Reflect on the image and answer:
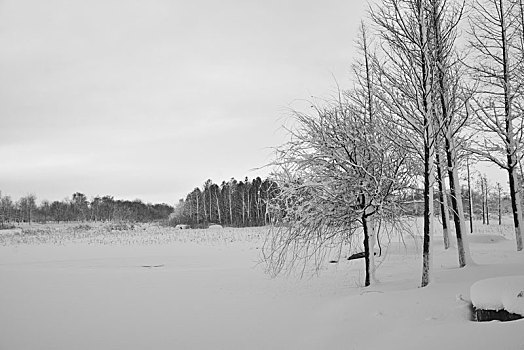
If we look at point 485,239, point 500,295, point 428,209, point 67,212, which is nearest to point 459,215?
point 428,209

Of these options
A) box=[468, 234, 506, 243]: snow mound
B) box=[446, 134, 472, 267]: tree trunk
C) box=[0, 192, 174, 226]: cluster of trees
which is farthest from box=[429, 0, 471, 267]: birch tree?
box=[0, 192, 174, 226]: cluster of trees

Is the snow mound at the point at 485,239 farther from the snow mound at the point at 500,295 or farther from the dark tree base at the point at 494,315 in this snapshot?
the dark tree base at the point at 494,315

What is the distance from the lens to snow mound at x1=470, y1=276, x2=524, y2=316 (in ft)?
17.1

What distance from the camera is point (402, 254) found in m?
16.5

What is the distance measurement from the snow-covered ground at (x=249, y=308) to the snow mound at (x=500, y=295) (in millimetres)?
368

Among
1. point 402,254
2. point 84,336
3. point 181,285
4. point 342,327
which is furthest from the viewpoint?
point 402,254

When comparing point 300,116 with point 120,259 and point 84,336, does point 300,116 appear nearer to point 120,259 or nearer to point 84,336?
point 84,336

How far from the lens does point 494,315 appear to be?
215 inches

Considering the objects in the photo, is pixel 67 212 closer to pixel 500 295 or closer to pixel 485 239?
pixel 485 239

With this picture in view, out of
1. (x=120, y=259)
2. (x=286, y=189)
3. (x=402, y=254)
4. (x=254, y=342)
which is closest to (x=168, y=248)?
(x=120, y=259)

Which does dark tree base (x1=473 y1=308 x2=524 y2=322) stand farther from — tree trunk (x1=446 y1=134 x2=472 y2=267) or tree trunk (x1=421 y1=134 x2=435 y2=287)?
tree trunk (x1=446 y1=134 x2=472 y2=267)

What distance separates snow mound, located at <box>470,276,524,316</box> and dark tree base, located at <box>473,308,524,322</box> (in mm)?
40

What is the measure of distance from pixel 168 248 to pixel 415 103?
64.5ft

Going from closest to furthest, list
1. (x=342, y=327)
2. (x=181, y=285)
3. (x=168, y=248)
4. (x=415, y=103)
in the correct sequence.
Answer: (x=342, y=327)
(x=415, y=103)
(x=181, y=285)
(x=168, y=248)
